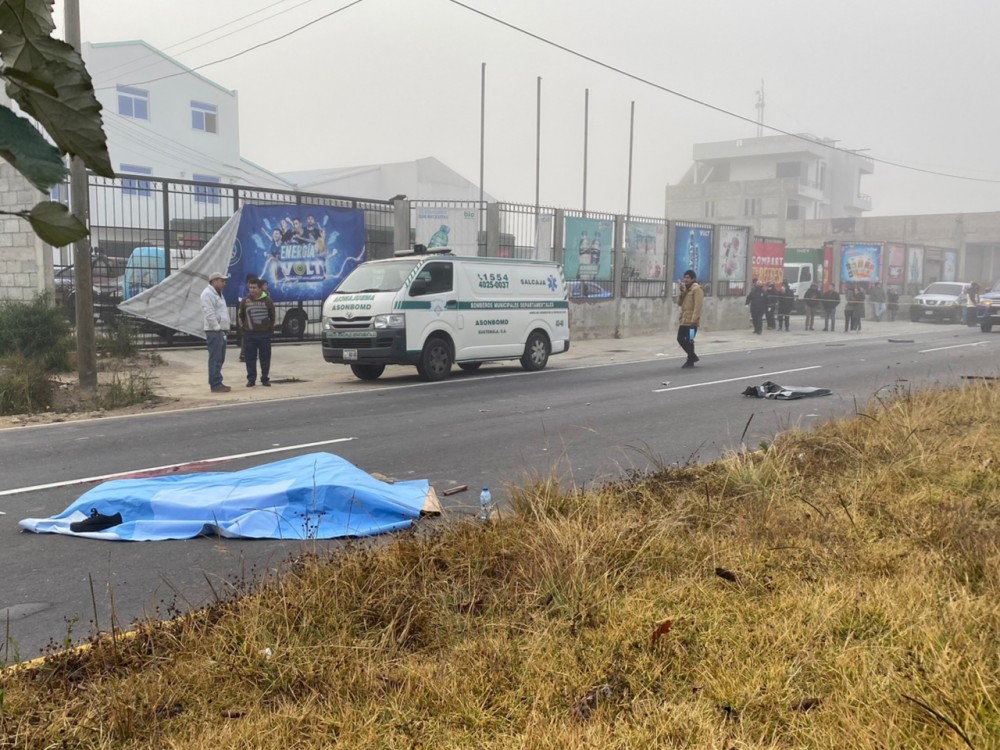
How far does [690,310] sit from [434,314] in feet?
18.0

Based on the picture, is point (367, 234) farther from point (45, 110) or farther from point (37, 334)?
point (45, 110)

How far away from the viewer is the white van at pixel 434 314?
1466cm

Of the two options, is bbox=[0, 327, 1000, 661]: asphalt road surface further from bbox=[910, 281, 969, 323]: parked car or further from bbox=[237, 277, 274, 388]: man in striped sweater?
bbox=[910, 281, 969, 323]: parked car

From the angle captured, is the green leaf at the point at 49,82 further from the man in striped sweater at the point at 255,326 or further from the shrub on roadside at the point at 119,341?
the shrub on roadside at the point at 119,341

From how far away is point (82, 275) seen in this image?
1250 centimetres

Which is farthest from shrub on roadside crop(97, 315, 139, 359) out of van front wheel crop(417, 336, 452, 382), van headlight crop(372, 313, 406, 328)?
van front wheel crop(417, 336, 452, 382)

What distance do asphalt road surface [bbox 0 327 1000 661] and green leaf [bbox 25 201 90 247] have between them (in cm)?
292

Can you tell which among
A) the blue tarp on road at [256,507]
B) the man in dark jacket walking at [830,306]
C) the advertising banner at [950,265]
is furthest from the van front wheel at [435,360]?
the advertising banner at [950,265]

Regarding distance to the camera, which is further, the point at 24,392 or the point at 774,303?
the point at 774,303

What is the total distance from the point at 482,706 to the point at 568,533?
152 cm

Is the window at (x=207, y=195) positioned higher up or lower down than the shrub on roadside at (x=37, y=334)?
higher up

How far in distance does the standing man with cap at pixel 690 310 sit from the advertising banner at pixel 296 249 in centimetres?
795

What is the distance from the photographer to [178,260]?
60.2 ft

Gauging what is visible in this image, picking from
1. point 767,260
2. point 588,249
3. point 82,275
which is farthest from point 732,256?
point 82,275
